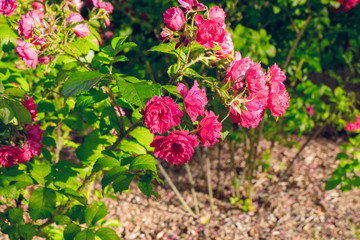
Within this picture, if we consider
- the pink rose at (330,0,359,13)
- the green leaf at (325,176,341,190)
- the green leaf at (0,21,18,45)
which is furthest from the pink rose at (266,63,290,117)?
the pink rose at (330,0,359,13)

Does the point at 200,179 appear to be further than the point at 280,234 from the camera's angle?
Yes

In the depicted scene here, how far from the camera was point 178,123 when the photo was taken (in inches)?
35.0

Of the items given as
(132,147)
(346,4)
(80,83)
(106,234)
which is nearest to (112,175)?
(132,147)

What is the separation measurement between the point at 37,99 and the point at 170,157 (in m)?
0.95

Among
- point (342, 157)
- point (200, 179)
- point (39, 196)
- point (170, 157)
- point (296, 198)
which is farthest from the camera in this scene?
point (200, 179)

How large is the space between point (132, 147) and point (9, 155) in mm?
451

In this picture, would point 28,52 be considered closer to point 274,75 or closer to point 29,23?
point 29,23

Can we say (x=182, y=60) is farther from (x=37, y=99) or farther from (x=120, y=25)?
(x=120, y=25)

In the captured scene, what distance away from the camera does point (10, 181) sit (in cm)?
133

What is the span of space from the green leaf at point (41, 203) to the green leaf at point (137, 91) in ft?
2.10

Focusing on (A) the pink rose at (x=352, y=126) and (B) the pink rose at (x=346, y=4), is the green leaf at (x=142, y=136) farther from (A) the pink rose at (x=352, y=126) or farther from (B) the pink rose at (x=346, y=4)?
(A) the pink rose at (x=352, y=126)

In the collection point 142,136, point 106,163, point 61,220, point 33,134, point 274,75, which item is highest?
point 274,75

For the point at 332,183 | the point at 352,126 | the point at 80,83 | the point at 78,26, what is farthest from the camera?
the point at 352,126

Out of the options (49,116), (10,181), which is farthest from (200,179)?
(10,181)
